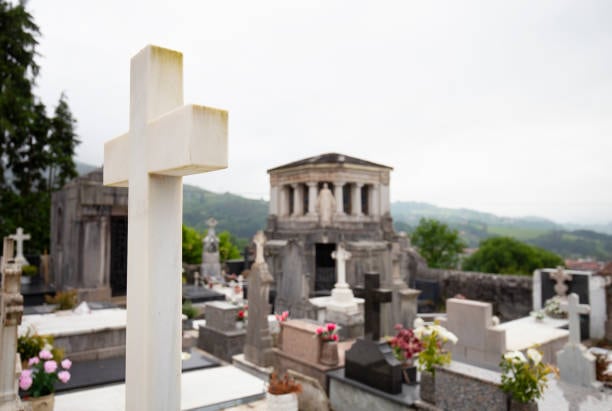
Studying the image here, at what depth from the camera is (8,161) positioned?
73.4 ft

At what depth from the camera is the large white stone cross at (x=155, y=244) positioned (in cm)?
178

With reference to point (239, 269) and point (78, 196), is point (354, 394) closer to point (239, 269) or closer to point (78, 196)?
point (78, 196)

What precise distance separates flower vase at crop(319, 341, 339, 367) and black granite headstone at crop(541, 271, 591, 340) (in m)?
8.89

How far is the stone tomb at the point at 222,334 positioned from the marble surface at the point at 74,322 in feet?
5.60

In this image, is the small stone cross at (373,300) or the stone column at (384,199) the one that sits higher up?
the stone column at (384,199)

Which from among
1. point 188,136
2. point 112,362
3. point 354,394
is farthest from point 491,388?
point 112,362

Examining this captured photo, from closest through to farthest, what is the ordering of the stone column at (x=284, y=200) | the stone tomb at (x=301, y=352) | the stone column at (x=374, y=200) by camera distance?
the stone tomb at (x=301, y=352) → the stone column at (x=374, y=200) → the stone column at (x=284, y=200)

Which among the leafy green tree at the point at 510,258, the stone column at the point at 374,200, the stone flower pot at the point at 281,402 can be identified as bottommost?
the leafy green tree at the point at 510,258

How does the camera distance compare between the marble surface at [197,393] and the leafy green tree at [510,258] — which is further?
the leafy green tree at [510,258]

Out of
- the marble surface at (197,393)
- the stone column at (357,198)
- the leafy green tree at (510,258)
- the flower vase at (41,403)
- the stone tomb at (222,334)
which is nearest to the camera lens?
the flower vase at (41,403)

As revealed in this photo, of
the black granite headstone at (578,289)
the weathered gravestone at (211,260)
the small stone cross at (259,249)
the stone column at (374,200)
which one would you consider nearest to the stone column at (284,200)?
the stone column at (374,200)

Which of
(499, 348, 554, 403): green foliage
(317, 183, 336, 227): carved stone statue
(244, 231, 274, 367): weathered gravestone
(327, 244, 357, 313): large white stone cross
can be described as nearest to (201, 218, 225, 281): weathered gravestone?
(317, 183, 336, 227): carved stone statue

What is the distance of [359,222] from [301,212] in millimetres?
3547

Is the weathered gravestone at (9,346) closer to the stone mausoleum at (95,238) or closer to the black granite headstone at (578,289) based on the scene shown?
the stone mausoleum at (95,238)
